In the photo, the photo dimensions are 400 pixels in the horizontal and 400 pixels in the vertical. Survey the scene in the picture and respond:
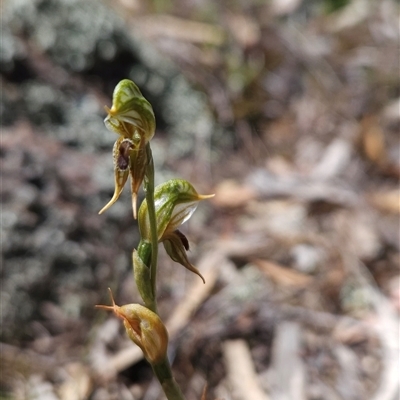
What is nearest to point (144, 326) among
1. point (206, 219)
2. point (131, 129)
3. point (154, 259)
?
point (154, 259)

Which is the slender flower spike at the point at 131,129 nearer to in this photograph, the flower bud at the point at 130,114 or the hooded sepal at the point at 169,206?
the flower bud at the point at 130,114

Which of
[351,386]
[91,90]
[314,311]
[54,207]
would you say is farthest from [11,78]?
[351,386]

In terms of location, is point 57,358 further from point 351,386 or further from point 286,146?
point 286,146

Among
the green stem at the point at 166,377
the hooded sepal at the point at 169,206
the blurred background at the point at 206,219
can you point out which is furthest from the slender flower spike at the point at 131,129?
the blurred background at the point at 206,219

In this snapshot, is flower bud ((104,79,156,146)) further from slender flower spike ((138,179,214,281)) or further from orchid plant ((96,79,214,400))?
slender flower spike ((138,179,214,281))

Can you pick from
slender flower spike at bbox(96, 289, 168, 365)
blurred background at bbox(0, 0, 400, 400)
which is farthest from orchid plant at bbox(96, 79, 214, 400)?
blurred background at bbox(0, 0, 400, 400)
